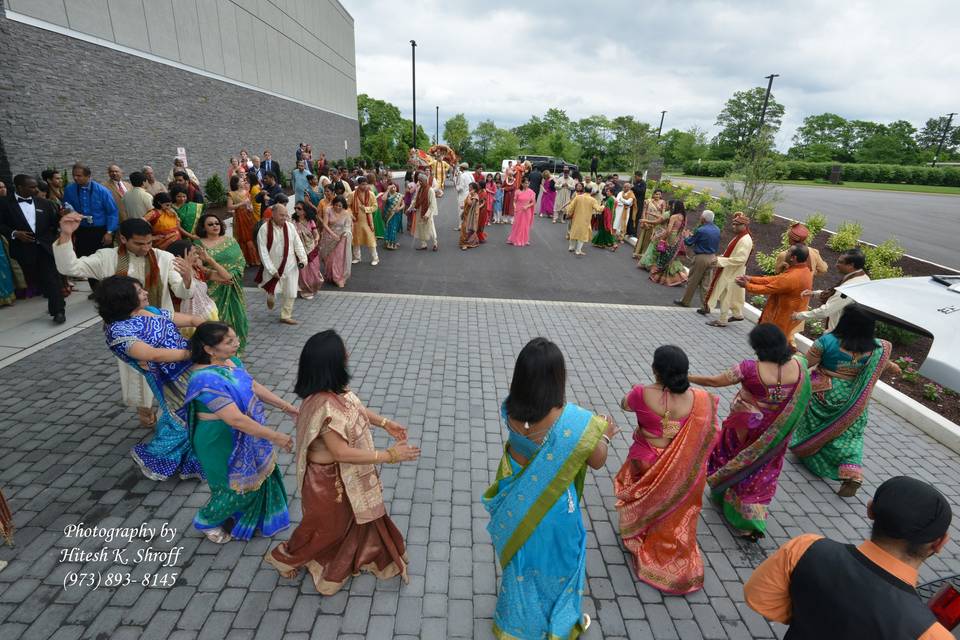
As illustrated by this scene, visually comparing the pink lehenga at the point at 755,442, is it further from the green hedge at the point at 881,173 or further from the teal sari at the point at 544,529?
the green hedge at the point at 881,173

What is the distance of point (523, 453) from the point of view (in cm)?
244

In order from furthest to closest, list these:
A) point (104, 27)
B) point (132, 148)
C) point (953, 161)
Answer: point (953, 161), point (132, 148), point (104, 27)

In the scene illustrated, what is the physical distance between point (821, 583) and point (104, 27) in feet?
54.2

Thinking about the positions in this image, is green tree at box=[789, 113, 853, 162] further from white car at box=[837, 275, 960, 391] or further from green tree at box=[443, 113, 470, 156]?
white car at box=[837, 275, 960, 391]

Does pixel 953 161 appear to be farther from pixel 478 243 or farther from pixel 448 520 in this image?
pixel 448 520

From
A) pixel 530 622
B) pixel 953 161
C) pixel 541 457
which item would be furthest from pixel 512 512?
pixel 953 161

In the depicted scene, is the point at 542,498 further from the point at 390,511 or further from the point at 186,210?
the point at 186,210

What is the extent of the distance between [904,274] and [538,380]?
12.8 metres

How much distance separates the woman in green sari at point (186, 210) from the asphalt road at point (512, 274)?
8.67ft

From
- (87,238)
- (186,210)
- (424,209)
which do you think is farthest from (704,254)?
(87,238)

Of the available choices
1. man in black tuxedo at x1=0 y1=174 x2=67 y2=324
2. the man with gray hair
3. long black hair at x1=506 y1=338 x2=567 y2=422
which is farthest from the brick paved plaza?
the man with gray hair

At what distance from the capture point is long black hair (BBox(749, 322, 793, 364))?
333cm

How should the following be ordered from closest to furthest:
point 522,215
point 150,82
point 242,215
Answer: point 242,215 → point 522,215 → point 150,82

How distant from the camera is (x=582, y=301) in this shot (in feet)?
30.2
